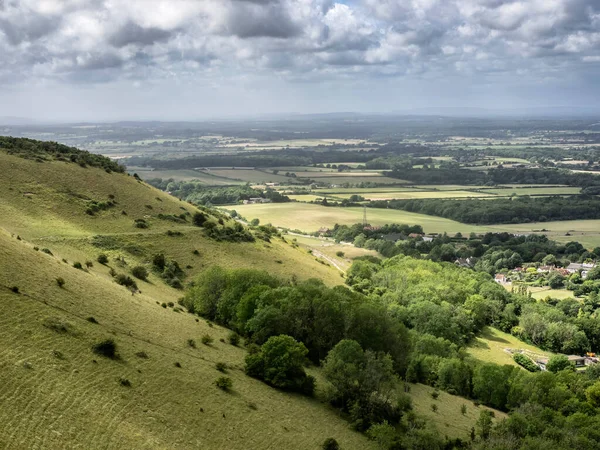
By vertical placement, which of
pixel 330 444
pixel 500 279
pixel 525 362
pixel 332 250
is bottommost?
pixel 500 279

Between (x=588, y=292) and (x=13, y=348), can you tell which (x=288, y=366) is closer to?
(x=13, y=348)

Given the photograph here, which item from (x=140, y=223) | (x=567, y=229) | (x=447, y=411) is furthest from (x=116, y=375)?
(x=567, y=229)

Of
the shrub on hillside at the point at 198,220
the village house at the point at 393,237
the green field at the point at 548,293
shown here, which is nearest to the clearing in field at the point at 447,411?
the shrub on hillside at the point at 198,220

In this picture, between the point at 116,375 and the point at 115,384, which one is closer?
the point at 115,384

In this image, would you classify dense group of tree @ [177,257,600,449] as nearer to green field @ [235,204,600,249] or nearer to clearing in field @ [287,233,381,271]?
clearing in field @ [287,233,381,271]

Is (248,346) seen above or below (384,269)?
above

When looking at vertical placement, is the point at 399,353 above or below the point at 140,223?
below

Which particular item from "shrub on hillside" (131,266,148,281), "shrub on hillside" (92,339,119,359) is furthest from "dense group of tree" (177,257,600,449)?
"shrub on hillside" (92,339,119,359)

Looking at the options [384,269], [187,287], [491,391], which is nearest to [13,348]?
[187,287]

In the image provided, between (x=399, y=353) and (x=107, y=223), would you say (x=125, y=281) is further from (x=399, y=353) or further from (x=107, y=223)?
(x=399, y=353)
